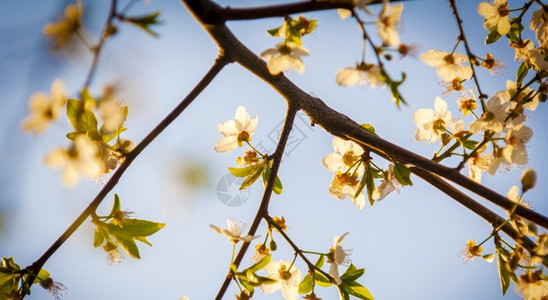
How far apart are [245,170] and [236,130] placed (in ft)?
0.53

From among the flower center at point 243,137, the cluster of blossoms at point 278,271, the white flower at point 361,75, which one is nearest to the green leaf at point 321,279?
the cluster of blossoms at point 278,271

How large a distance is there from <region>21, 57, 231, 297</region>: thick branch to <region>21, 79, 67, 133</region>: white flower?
0.83 ft

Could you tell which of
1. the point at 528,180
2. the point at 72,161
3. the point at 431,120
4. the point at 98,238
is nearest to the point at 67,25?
the point at 72,161

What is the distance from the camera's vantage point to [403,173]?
1.01 meters

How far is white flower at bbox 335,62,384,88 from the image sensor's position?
0.89 m

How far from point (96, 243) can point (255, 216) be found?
54cm

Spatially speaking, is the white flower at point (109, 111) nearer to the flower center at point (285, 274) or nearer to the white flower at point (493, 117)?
the flower center at point (285, 274)

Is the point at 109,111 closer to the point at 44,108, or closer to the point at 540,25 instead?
the point at 44,108

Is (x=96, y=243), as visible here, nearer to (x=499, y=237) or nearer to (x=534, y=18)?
(x=499, y=237)

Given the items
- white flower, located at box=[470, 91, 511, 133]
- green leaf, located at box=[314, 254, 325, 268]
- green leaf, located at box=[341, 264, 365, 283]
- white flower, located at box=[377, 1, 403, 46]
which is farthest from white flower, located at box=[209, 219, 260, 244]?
white flower, located at box=[470, 91, 511, 133]

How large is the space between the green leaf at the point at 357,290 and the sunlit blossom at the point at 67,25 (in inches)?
42.2

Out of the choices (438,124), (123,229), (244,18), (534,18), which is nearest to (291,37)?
(244,18)

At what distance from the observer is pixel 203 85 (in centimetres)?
103

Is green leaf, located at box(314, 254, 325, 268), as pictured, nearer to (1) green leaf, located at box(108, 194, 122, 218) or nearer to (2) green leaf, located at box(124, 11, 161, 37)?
(1) green leaf, located at box(108, 194, 122, 218)
